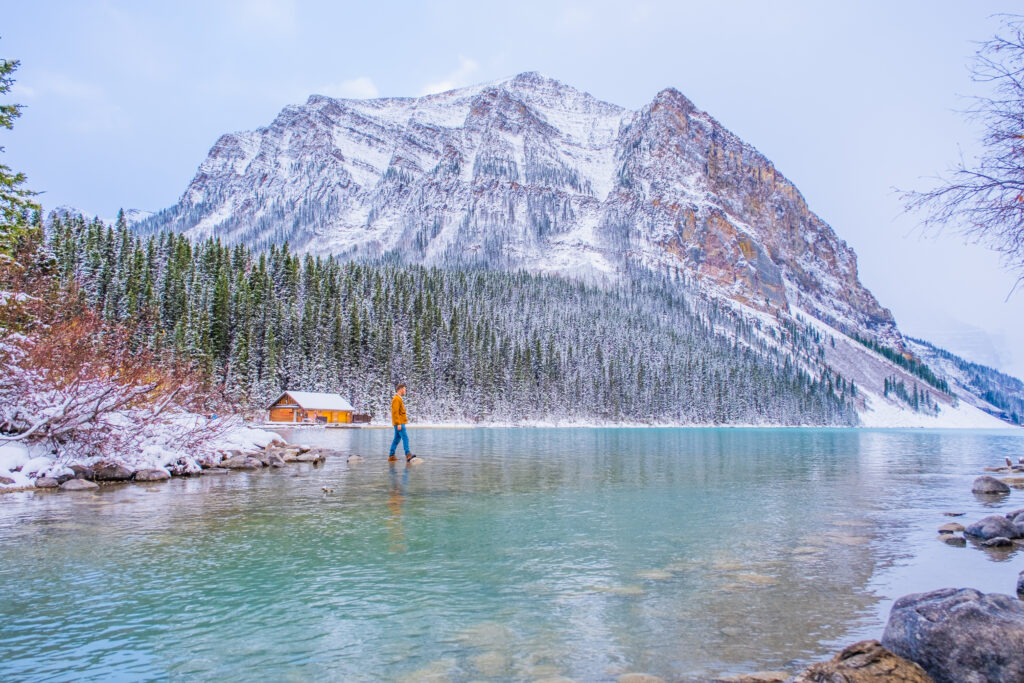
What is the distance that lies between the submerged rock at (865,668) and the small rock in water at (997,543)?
8.62m

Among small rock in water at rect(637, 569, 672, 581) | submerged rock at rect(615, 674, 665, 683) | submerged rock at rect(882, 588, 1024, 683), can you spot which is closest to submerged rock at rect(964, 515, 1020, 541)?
submerged rock at rect(882, 588, 1024, 683)

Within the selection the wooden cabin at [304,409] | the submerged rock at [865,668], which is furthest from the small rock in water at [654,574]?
the wooden cabin at [304,409]

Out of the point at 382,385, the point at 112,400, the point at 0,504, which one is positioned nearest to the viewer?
the point at 0,504

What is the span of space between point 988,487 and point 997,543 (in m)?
10.8

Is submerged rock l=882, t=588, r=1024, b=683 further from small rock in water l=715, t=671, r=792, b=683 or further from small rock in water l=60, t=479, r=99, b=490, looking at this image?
small rock in water l=60, t=479, r=99, b=490

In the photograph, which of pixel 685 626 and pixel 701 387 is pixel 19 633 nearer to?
pixel 685 626

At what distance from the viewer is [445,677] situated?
569cm

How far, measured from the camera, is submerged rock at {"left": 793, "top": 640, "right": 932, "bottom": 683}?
17.0 feet

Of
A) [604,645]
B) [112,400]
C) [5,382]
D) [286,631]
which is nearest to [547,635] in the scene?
[604,645]

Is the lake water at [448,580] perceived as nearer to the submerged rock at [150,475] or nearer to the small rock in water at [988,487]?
the submerged rock at [150,475]

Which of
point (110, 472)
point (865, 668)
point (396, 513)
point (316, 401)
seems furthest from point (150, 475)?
point (316, 401)

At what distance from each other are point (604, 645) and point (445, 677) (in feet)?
6.16

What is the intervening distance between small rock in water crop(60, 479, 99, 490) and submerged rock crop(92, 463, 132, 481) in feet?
4.75

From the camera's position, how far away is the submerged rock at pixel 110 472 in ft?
63.1
